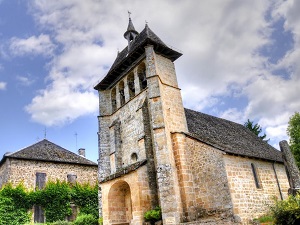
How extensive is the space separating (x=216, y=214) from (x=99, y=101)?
41.1ft

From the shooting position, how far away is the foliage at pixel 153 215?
1439 centimetres

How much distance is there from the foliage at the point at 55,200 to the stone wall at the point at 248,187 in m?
15.4

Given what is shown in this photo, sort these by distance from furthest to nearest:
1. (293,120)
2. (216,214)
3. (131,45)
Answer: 1. (293,120)
2. (131,45)
3. (216,214)

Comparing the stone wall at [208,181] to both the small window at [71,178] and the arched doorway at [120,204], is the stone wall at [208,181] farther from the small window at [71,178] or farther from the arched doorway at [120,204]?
the small window at [71,178]

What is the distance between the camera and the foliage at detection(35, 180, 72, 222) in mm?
23188

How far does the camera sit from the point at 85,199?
991 inches

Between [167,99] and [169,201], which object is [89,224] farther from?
[167,99]

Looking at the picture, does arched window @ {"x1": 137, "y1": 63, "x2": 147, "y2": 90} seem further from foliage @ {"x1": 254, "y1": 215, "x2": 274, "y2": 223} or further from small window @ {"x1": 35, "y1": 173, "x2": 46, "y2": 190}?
small window @ {"x1": 35, "y1": 173, "x2": 46, "y2": 190}

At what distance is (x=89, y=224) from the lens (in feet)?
70.6

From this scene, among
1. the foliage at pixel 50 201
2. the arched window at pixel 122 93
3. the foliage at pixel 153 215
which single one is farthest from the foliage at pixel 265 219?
the foliage at pixel 50 201

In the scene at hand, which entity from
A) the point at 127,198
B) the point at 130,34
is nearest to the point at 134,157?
the point at 127,198

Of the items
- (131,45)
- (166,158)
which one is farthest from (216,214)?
(131,45)

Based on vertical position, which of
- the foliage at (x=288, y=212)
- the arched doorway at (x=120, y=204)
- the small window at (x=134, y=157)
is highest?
the small window at (x=134, y=157)

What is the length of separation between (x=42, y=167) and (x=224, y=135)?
16374 millimetres
